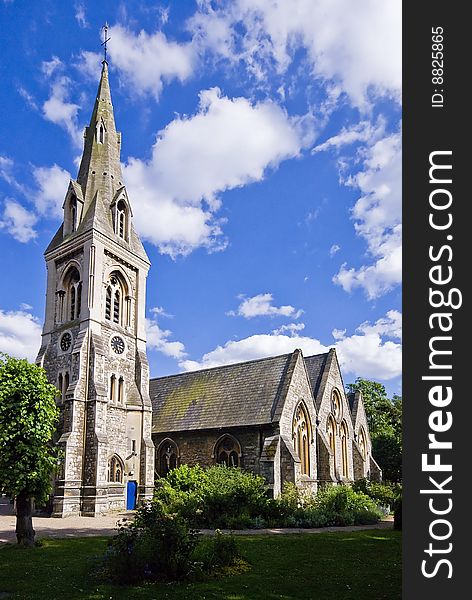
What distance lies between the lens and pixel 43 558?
599 inches

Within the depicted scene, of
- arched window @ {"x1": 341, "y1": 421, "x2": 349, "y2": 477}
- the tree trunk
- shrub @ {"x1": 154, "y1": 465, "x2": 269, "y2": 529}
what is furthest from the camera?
arched window @ {"x1": 341, "y1": 421, "x2": 349, "y2": 477}

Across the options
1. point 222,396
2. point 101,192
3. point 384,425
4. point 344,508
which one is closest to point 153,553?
point 344,508

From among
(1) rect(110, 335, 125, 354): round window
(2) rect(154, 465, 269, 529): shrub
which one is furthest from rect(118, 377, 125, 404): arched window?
(2) rect(154, 465, 269, 529): shrub

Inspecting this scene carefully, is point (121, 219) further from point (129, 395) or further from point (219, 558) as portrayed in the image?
point (219, 558)

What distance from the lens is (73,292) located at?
1501 inches

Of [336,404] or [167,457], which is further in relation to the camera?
[336,404]

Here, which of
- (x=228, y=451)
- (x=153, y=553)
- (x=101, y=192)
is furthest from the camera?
(x=101, y=192)

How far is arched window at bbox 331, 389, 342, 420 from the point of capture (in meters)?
38.7

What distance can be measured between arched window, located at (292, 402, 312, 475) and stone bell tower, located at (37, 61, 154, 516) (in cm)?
968

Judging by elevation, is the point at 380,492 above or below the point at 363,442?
below

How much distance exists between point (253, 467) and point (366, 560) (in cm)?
1709

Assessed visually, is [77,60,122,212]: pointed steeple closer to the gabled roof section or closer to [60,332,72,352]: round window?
[60,332,72,352]: round window

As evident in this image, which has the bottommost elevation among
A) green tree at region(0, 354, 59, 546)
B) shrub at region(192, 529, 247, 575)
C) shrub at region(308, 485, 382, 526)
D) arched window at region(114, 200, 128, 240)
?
shrub at region(308, 485, 382, 526)

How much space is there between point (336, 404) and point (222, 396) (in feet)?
29.1
